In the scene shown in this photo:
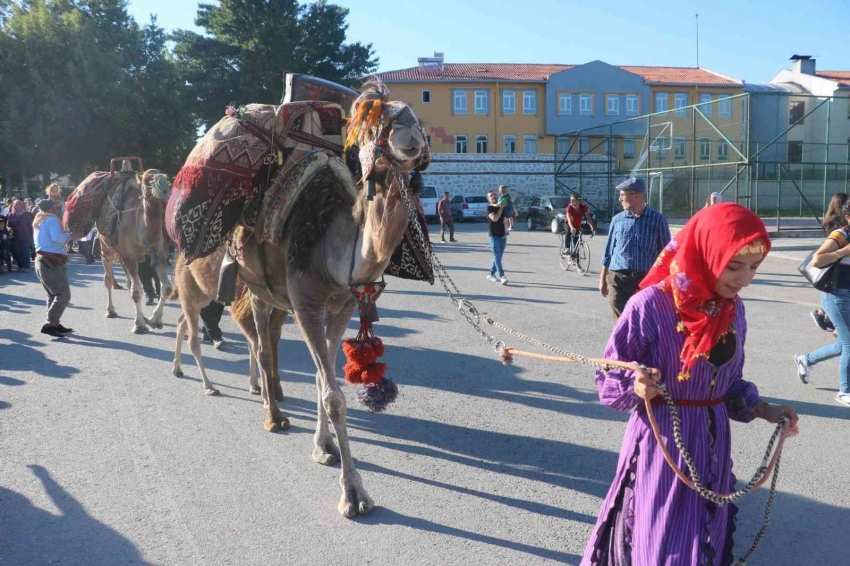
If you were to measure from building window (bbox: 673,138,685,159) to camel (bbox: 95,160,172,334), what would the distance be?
21959mm

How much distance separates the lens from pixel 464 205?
3906 cm

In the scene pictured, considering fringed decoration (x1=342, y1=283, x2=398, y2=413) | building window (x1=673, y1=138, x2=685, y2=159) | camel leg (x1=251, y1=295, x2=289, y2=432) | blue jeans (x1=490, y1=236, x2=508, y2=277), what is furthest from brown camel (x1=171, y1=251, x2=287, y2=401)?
building window (x1=673, y1=138, x2=685, y2=159)

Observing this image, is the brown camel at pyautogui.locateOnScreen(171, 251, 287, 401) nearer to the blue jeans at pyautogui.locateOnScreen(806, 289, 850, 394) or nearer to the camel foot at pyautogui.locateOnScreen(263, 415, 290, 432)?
the camel foot at pyautogui.locateOnScreen(263, 415, 290, 432)

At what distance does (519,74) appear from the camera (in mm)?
51594

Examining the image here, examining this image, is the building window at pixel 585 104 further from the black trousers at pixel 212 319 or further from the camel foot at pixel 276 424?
the camel foot at pixel 276 424

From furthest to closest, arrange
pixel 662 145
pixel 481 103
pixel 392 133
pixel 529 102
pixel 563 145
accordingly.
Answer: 1. pixel 529 102
2. pixel 481 103
3. pixel 563 145
4. pixel 662 145
5. pixel 392 133

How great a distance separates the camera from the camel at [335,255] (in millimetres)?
3754

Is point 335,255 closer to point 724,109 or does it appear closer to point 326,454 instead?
point 326,454

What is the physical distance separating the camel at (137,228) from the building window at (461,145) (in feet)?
131

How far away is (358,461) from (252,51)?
1397 inches

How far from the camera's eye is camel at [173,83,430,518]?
3754mm

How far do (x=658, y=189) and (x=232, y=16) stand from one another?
81.5 ft

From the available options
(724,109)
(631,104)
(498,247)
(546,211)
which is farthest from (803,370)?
(631,104)

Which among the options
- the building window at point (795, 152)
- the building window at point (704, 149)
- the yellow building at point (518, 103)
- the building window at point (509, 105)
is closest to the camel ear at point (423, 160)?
the building window at point (704, 149)
